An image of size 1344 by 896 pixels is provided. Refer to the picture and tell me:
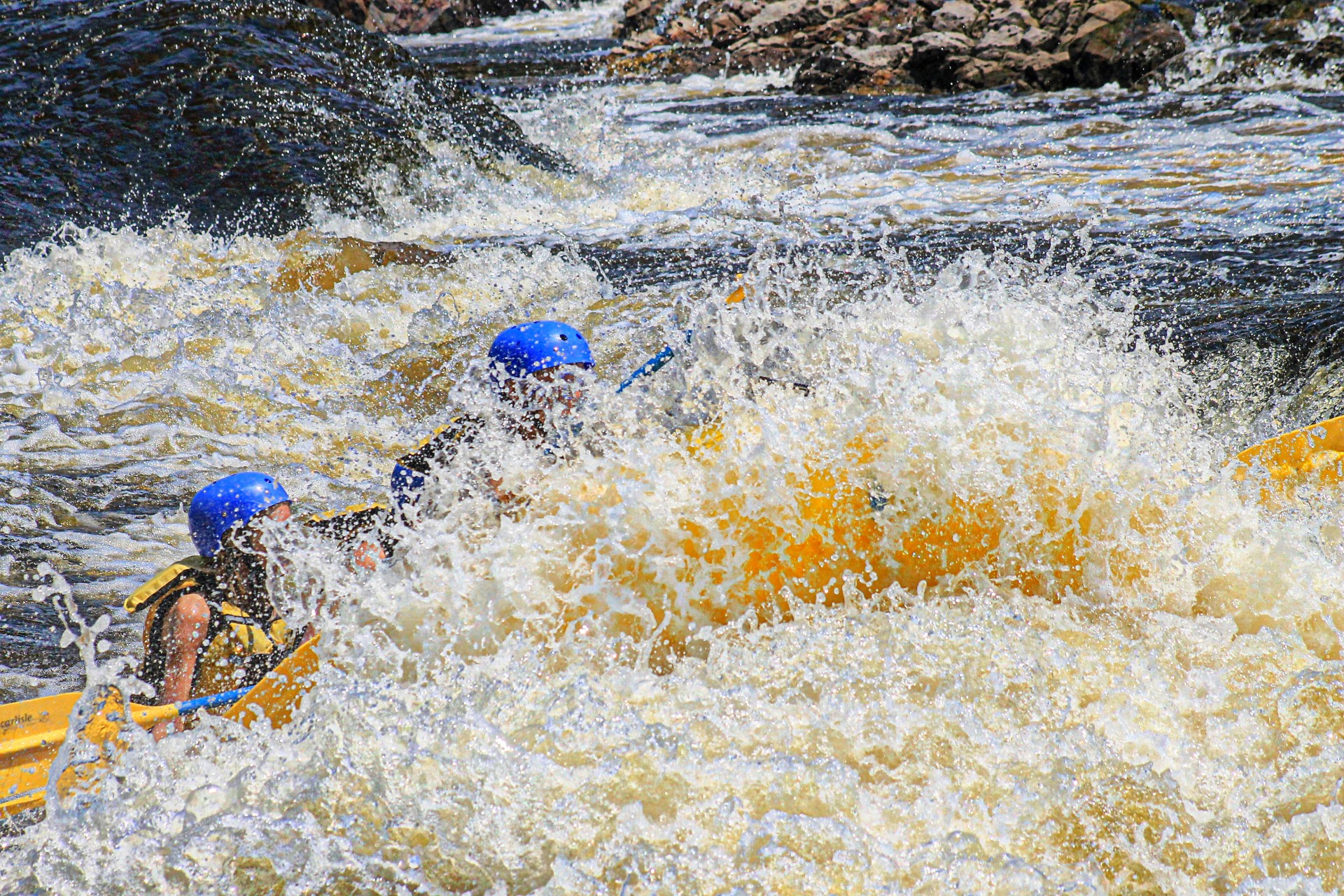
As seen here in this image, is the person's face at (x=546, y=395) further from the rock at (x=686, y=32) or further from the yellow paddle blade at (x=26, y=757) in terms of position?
the rock at (x=686, y=32)

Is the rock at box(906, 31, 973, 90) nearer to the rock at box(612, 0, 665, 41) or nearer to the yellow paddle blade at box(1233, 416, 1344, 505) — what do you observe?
the rock at box(612, 0, 665, 41)

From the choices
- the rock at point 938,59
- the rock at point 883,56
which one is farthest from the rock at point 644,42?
the rock at point 938,59

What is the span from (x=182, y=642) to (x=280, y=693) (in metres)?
0.55

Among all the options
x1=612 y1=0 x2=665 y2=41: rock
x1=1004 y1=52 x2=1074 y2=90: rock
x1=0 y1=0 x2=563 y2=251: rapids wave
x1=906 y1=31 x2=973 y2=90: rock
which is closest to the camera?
x1=0 y1=0 x2=563 y2=251: rapids wave

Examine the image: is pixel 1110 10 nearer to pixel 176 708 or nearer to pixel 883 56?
pixel 883 56

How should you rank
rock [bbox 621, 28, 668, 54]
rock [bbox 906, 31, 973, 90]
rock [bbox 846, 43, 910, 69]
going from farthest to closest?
rock [bbox 621, 28, 668, 54], rock [bbox 846, 43, 910, 69], rock [bbox 906, 31, 973, 90]

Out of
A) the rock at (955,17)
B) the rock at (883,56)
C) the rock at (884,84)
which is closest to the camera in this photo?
the rock at (884,84)

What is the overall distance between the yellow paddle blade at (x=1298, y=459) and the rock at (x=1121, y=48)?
9.79 meters

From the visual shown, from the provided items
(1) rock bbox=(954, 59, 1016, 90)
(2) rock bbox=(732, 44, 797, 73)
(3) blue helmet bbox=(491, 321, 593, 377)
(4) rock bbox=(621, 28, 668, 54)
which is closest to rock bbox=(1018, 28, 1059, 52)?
(1) rock bbox=(954, 59, 1016, 90)

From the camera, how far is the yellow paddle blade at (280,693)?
8.79ft

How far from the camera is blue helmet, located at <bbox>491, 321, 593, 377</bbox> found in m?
3.52

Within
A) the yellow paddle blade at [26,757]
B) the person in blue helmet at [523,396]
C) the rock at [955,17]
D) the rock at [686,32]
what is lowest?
the yellow paddle blade at [26,757]

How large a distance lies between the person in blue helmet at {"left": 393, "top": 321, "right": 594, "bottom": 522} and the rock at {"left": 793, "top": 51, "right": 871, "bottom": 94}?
10.8 meters

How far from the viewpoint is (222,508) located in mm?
3182
